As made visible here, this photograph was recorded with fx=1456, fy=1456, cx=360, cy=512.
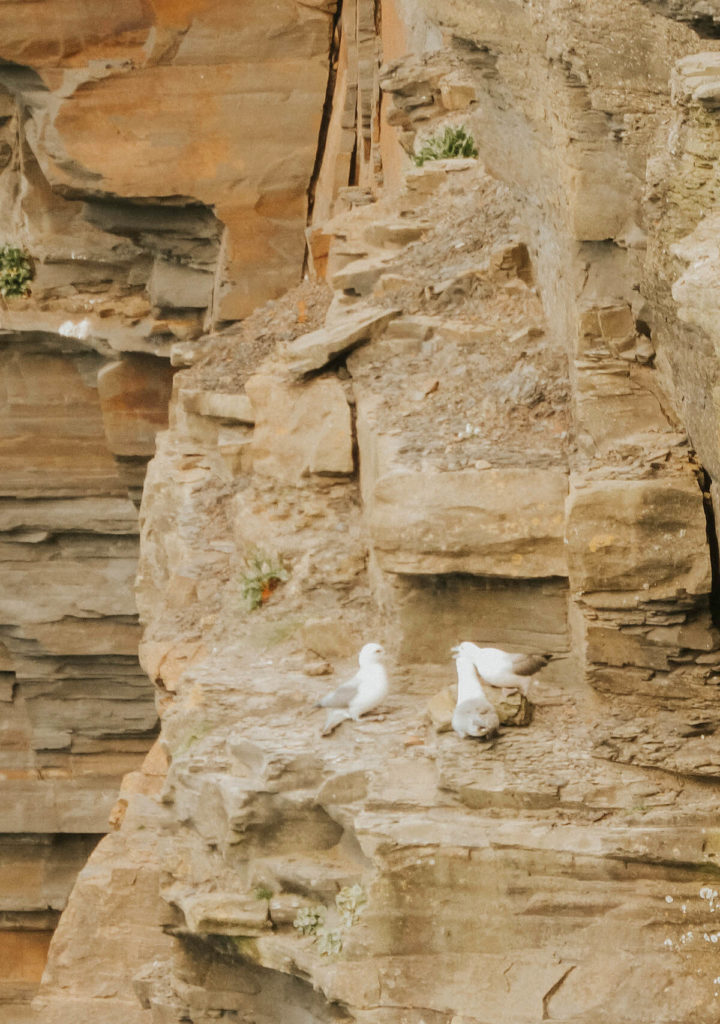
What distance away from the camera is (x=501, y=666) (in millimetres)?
7727

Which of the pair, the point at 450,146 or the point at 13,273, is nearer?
the point at 450,146

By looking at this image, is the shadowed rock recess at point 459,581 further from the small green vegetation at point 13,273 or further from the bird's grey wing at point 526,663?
the small green vegetation at point 13,273

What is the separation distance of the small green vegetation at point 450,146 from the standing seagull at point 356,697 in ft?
19.9

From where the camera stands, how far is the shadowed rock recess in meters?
6.86

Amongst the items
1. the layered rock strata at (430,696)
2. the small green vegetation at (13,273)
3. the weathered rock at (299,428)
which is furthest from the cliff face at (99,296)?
the weathered rock at (299,428)

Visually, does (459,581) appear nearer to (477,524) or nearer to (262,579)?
(477,524)

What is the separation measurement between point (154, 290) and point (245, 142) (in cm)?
231

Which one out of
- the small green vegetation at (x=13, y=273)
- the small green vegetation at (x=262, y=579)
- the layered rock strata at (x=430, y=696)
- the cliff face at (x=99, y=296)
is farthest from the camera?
the small green vegetation at (x=13, y=273)

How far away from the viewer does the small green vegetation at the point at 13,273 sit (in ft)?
62.4

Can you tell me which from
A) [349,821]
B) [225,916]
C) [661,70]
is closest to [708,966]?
[349,821]

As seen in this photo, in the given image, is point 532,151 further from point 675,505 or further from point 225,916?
point 225,916

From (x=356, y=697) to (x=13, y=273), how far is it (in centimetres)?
1257

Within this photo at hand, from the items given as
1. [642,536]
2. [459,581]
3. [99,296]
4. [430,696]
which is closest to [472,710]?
[430,696]

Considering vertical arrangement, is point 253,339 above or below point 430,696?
above
